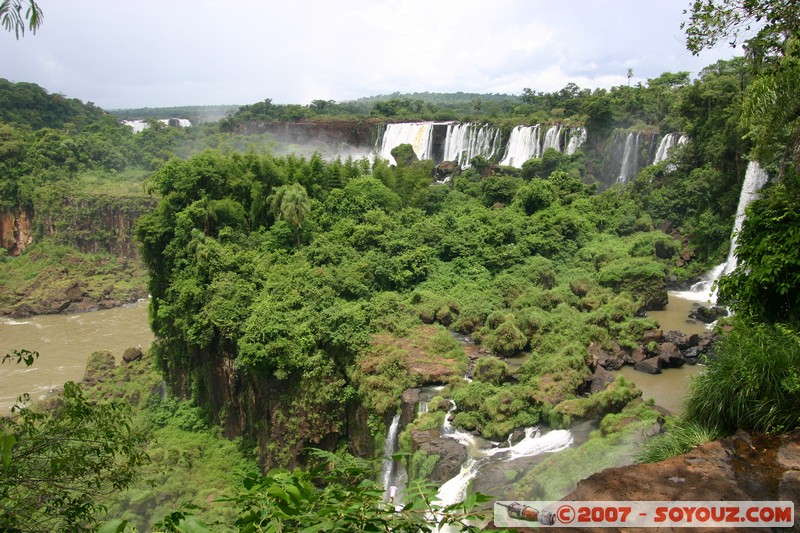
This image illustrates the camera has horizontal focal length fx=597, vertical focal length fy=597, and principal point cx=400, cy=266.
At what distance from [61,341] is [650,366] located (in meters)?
28.7

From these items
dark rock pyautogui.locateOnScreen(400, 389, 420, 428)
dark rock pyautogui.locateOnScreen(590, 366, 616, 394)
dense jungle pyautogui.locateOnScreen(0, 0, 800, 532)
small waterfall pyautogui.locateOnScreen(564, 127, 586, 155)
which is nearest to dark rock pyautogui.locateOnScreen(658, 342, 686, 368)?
dense jungle pyautogui.locateOnScreen(0, 0, 800, 532)

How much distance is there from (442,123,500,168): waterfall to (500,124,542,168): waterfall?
1.09 metres

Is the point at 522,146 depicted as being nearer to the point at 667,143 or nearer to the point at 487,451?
the point at 667,143

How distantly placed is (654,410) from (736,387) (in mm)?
5408

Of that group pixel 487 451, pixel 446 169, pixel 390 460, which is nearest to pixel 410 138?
pixel 446 169

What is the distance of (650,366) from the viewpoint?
52.9 ft

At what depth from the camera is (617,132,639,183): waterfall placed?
34.1 m

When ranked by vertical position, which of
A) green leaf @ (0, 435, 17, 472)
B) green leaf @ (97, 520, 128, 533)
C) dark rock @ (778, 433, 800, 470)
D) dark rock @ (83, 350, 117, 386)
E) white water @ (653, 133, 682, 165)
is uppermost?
white water @ (653, 133, 682, 165)

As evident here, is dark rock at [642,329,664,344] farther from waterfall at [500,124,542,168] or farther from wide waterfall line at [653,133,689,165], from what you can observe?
waterfall at [500,124,542,168]

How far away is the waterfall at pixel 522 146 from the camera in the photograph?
38.6 meters

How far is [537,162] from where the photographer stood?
3512 cm

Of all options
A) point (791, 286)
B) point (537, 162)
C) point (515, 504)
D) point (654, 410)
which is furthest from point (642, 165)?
point (515, 504)

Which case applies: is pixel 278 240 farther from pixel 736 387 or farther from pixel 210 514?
pixel 736 387

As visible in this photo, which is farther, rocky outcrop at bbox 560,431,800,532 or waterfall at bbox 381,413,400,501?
waterfall at bbox 381,413,400,501
